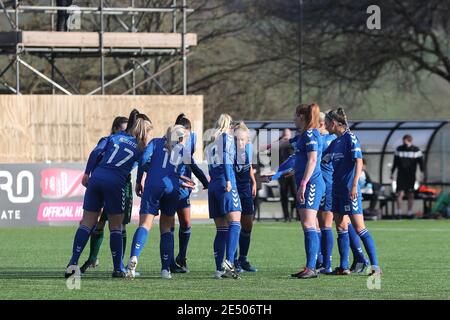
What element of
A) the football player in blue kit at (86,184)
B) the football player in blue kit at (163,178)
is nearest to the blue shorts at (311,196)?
the football player in blue kit at (163,178)

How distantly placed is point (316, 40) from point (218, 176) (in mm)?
33408

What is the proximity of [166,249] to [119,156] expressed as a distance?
1398mm

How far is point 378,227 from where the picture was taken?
96.6 ft

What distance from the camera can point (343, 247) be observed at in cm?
1683

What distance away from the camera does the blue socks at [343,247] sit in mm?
16750

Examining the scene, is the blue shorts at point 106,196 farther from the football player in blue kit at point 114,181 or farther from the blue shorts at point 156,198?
the blue shorts at point 156,198

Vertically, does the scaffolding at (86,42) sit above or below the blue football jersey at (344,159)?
above

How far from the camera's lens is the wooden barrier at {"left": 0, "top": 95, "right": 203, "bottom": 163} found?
32.1 meters

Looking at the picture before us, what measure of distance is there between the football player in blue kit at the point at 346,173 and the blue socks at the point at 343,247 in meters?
0.39

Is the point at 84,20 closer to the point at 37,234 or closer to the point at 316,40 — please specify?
the point at 316,40

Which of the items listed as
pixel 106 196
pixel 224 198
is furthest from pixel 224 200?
pixel 106 196

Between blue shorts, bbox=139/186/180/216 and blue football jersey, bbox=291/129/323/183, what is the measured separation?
1.54 meters

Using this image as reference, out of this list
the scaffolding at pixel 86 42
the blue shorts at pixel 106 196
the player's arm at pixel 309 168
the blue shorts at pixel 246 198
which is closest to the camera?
the blue shorts at pixel 106 196

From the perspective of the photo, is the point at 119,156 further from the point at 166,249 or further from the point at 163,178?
the point at 166,249
